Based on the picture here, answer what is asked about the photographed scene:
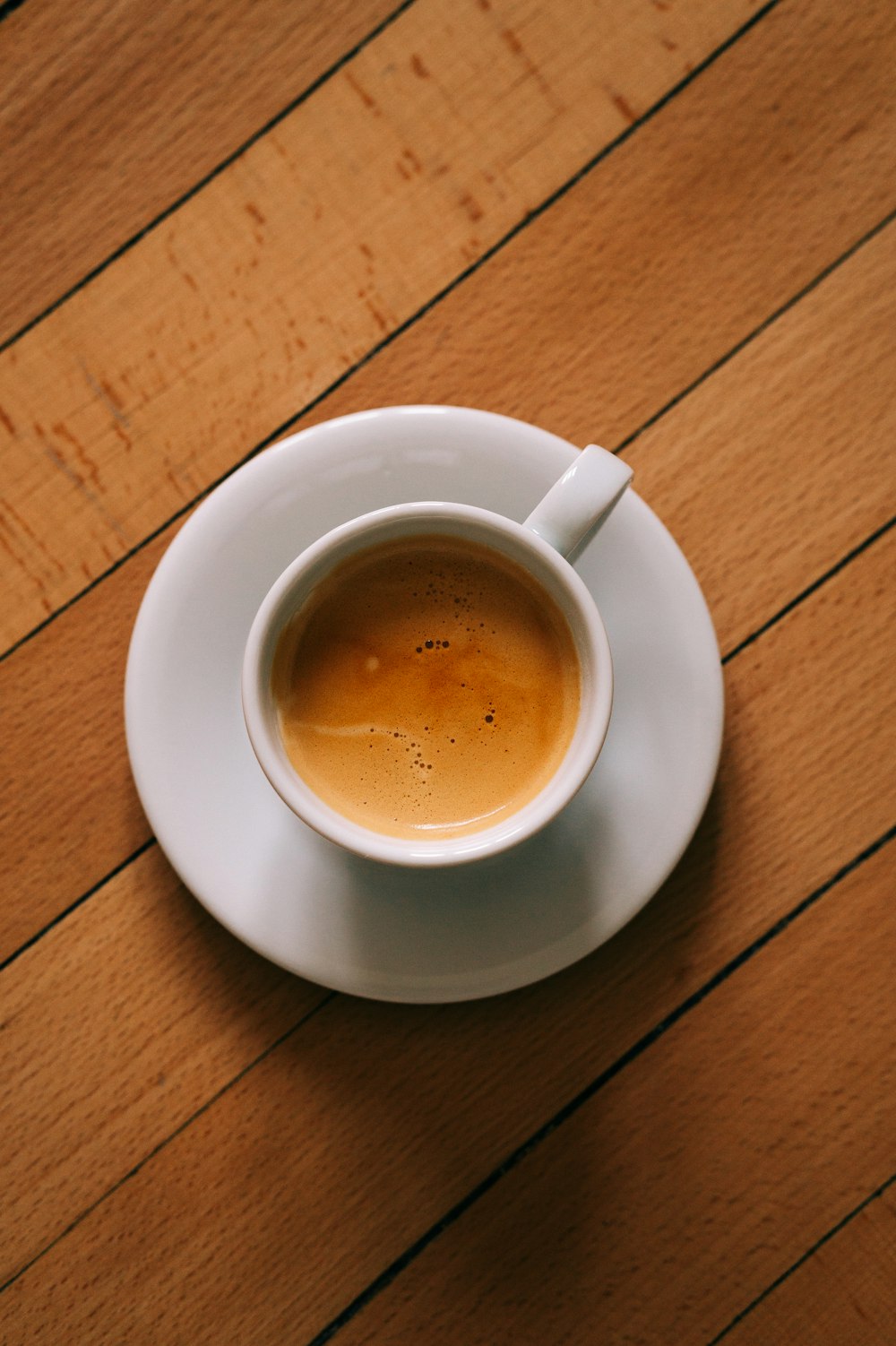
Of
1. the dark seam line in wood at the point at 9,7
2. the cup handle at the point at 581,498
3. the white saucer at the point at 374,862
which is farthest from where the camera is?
the dark seam line in wood at the point at 9,7

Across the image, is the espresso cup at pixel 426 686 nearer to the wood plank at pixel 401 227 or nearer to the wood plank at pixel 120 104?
the wood plank at pixel 401 227

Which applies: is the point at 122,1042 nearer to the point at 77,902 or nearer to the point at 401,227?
the point at 77,902

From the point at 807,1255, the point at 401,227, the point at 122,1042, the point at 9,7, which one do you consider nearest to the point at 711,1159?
the point at 807,1255

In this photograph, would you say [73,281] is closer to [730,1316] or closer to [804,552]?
[804,552]

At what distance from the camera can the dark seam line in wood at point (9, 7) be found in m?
0.85

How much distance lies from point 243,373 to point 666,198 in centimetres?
42

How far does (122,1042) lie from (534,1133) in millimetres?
379

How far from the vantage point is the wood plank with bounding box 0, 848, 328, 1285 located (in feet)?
2.78

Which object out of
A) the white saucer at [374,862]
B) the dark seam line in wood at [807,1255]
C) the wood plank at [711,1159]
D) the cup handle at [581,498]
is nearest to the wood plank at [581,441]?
the white saucer at [374,862]

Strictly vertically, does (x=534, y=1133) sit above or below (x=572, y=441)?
below

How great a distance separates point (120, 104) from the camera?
853 millimetres

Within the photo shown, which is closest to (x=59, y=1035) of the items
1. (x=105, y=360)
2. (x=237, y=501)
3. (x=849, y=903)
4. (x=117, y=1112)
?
(x=117, y=1112)

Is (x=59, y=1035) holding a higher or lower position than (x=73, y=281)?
lower

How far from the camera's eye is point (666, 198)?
0.86 metres
